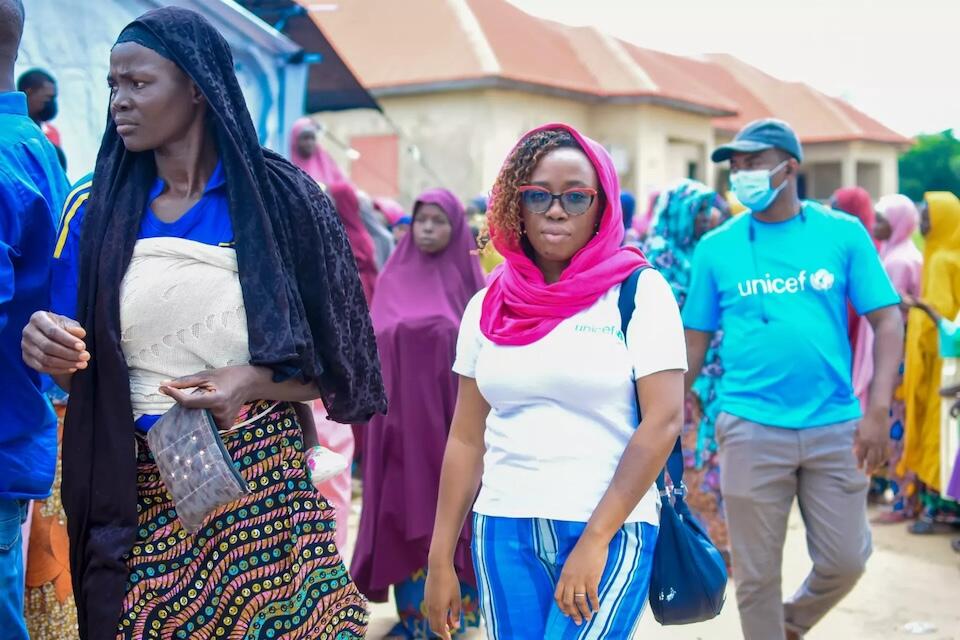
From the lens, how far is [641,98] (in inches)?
951

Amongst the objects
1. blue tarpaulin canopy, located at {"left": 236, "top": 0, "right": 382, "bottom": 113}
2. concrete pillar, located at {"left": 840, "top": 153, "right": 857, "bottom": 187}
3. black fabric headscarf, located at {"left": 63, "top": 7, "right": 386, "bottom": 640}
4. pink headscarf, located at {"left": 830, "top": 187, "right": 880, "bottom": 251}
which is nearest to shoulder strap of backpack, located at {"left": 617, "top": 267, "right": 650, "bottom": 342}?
black fabric headscarf, located at {"left": 63, "top": 7, "right": 386, "bottom": 640}

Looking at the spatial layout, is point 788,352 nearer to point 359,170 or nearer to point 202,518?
point 202,518

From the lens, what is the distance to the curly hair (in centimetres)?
313

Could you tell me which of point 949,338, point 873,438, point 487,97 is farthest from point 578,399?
point 487,97

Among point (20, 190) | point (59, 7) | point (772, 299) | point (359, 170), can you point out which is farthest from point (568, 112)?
point (20, 190)

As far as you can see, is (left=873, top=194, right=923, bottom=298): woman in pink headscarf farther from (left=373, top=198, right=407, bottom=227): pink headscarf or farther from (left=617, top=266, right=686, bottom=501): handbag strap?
(left=617, top=266, right=686, bottom=501): handbag strap

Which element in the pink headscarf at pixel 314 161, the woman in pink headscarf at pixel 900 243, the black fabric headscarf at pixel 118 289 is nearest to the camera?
the black fabric headscarf at pixel 118 289

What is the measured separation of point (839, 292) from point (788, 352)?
0.33 metres

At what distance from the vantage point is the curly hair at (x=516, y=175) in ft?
10.3

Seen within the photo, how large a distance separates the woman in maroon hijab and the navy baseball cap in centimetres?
170

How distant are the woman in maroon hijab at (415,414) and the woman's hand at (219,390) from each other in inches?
115

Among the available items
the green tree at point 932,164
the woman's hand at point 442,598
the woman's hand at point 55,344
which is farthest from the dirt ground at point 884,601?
the green tree at point 932,164

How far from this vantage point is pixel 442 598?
3.09 meters

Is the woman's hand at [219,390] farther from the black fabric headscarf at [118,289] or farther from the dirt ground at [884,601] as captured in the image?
the dirt ground at [884,601]
